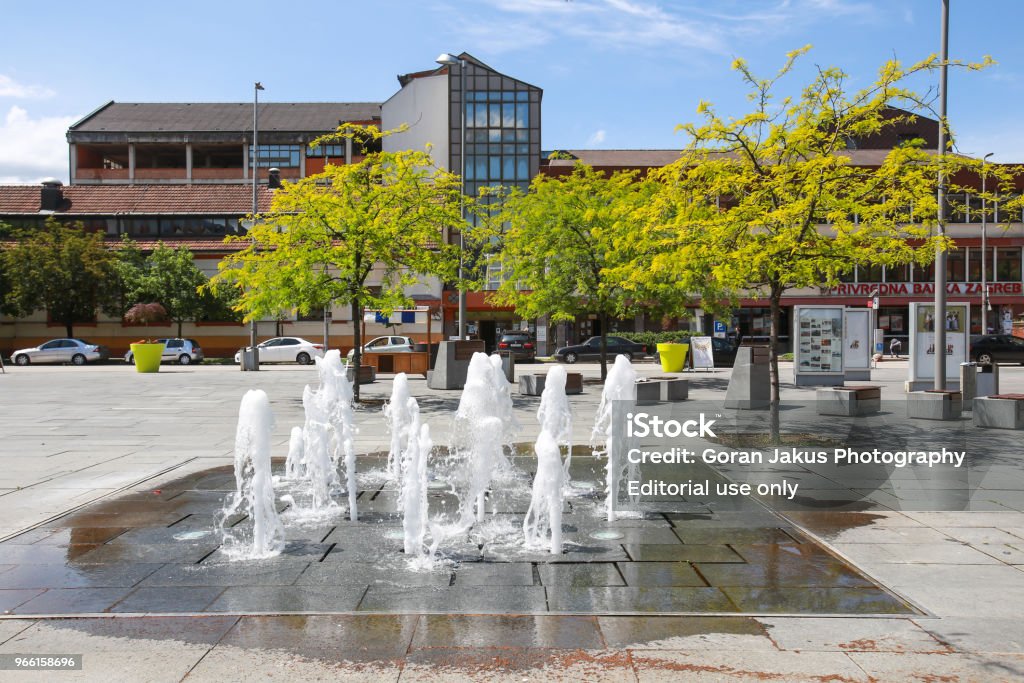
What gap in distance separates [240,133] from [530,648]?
64.7 m

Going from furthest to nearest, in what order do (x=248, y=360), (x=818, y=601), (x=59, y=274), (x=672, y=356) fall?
(x=59, y=274), (x=248, y=360), (x=672, y=356), (x=818, y=601)

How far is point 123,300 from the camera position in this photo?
43.8m

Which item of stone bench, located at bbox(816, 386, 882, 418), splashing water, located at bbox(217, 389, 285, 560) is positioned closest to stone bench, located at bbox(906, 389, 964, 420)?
stone bench, located at bbox(816, 386, 882, 418)

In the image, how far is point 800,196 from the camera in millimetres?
11109

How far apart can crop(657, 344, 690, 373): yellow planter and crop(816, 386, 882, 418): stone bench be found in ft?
42.4

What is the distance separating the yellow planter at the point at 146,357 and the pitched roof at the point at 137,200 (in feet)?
60.2

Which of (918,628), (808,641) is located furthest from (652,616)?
(918,628)

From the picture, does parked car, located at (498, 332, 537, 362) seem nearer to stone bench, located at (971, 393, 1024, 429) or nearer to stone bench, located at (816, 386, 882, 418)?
stone bench, located at (816, 386, 882, 418)

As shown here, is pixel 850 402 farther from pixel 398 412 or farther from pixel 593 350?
pixel 593 350

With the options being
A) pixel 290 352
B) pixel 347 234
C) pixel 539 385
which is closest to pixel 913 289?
pixel 290 352

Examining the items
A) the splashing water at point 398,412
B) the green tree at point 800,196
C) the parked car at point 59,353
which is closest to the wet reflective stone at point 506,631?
the splashing water at point 398,412

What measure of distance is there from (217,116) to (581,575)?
6989cm

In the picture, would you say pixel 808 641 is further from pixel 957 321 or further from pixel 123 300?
pixel 123 300

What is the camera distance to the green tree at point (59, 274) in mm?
41562
